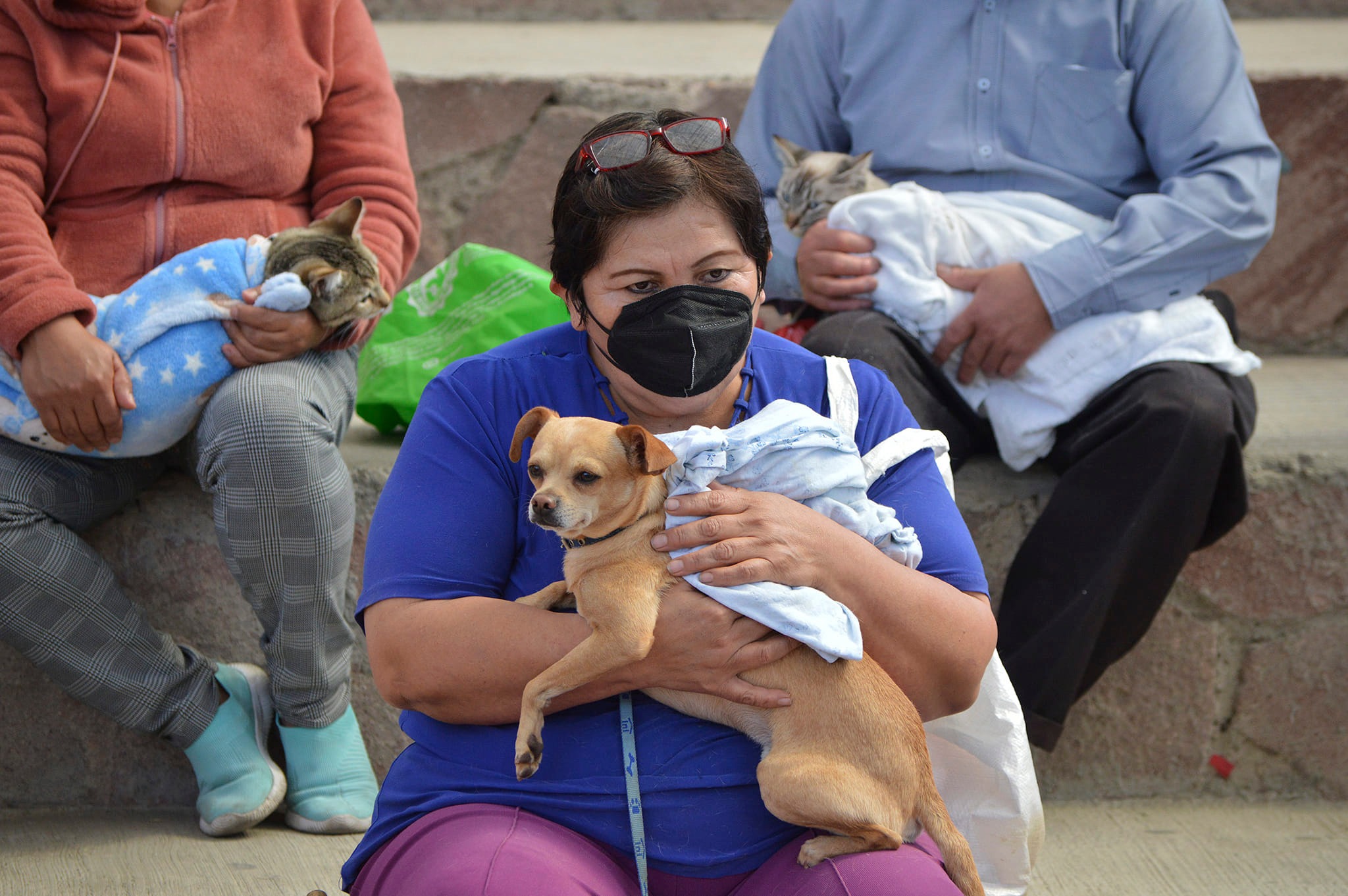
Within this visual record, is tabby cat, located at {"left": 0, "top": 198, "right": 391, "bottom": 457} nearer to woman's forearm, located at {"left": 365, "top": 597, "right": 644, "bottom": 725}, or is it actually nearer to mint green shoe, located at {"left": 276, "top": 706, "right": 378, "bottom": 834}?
→ mint green shoe, located at {"left": 276, "top": 706, "right": 378, "bottom": 834}

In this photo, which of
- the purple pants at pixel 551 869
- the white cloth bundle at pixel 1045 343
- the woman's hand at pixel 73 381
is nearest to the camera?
the purple pants at pixel 551 869

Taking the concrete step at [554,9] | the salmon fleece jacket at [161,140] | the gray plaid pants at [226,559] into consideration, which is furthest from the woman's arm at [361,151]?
the concrete step at [554,9]

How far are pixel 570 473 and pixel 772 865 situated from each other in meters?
0.57

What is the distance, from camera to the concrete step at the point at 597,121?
3494 mm

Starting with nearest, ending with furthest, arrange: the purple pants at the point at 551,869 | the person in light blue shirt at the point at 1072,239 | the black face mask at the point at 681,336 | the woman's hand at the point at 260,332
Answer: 1. the purple pants at the point at 551,869
2. the black face mask at the point at 681,336
3. the woman's hand at the point at 260,332
4. the person in light blue shirt at the point at 1072,239

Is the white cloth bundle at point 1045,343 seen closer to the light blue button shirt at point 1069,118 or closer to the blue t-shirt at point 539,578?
the light blue button shirt at point 1069,118

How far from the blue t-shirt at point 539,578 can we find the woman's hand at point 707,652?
77mm

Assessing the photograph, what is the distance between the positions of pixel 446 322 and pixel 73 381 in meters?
0.92

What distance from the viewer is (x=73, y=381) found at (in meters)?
2.07

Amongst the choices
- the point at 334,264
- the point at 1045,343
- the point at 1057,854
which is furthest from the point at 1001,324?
the point at 334,264

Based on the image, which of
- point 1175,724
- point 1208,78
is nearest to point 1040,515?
point 1175,724

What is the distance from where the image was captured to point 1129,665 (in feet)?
8.51

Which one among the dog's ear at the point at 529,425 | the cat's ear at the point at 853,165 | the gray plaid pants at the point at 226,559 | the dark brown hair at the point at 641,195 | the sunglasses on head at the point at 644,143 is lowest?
the gray plaid pants at the point at 226,559

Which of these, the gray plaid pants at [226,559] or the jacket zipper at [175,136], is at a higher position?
the jacket zipper at [175,136]
